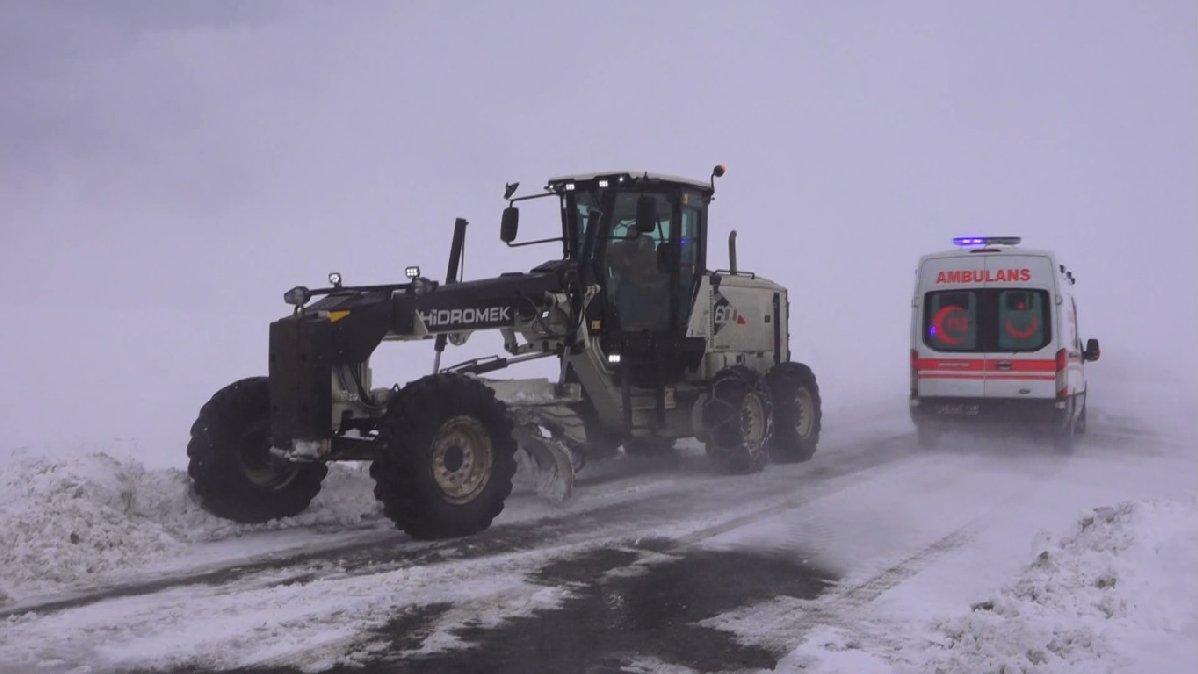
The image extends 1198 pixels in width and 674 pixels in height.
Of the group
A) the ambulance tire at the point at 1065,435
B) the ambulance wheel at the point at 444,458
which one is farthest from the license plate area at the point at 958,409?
the ambulance wheel at the point at 444,458

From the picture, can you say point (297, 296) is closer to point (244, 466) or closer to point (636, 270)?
point (244, 466)

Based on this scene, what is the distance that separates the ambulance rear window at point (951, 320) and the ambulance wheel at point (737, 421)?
11.7ft

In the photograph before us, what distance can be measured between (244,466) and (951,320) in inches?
361

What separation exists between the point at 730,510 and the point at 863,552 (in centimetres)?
173

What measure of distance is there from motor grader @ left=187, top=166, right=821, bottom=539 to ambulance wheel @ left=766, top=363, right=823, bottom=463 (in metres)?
0.02

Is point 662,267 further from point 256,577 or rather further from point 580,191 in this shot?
point 256,577

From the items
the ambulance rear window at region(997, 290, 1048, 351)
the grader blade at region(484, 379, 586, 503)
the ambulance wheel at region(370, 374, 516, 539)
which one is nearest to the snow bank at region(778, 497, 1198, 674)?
the ambulance wheel at region(370, 374, 516, 539)

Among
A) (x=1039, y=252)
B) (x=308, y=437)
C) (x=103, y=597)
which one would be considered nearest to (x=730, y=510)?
(x=308, y=437)

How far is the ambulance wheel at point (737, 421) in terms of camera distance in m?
10.7

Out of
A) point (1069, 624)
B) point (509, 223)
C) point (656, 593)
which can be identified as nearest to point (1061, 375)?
point (509, 223)

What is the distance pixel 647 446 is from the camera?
11500mm

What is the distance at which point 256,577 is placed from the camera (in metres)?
6.05

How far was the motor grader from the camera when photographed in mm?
7098

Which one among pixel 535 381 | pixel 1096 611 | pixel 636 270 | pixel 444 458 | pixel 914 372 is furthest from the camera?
pixel 914 372
